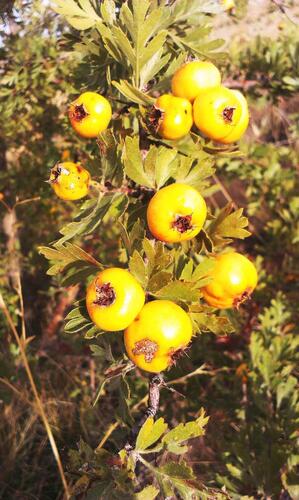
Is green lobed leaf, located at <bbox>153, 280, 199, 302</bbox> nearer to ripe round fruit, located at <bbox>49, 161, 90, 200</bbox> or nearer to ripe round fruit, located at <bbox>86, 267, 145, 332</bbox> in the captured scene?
ripe round fruit, located at <bbox>86, 267, 145, 332</bbox>

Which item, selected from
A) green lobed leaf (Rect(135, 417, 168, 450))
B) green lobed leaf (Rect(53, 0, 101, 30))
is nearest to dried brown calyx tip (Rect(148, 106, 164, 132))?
green lobed leaf (Rect(53, 0, 101, 30))

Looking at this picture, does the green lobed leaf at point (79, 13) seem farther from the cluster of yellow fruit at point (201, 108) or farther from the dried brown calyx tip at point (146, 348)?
the dried brown calyx tip at point (146, 348)

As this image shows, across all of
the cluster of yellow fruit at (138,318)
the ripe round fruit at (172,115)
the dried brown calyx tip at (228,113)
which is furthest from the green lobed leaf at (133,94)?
the cluster of yellow fruit at (138,318)

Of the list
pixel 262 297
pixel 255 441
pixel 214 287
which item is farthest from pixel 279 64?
pixel 255 441

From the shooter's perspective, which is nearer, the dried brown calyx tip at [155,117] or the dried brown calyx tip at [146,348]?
the dried brown calyx tip at [146,348]

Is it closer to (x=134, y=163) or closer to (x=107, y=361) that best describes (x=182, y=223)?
(x=134, y=163)

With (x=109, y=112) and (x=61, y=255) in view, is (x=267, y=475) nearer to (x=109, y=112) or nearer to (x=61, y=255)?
(x=61, y=255)
